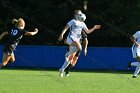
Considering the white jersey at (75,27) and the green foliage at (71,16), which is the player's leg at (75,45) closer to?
the white jersey at (75,27)

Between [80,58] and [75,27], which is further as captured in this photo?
[80,58]

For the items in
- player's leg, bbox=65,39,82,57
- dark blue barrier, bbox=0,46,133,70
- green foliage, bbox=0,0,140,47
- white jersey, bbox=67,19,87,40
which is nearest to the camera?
player's leg, bbox=65,39,82,57

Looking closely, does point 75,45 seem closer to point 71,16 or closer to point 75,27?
point 75,27

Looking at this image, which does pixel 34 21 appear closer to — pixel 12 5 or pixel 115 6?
pixel 12 5

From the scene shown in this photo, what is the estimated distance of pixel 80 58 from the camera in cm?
2958

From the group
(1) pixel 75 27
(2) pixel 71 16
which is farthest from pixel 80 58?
(1) pixel 75 27

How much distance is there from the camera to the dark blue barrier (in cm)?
2900

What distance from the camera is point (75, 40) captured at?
17109mm

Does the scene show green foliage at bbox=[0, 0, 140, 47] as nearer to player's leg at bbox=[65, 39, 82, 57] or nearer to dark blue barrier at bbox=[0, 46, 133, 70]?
dark blue barrier at bbox=[0, 46, 133, 70]

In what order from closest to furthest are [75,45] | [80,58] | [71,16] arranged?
[75,45]
[80,58]
[71,16]

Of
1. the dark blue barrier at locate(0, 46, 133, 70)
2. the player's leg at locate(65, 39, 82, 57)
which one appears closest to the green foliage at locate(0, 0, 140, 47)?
the dark blue barrier at locate(0, 46, 133, 70)

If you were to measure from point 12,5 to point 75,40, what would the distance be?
67.7ft

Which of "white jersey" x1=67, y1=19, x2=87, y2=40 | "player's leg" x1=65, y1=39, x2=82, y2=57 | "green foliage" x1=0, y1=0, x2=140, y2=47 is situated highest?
"white jersey" x1=67, y1=19, x2=87, y2=40

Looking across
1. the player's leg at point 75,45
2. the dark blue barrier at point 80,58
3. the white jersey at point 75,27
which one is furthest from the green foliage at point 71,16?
the player's leg at point 75,45
